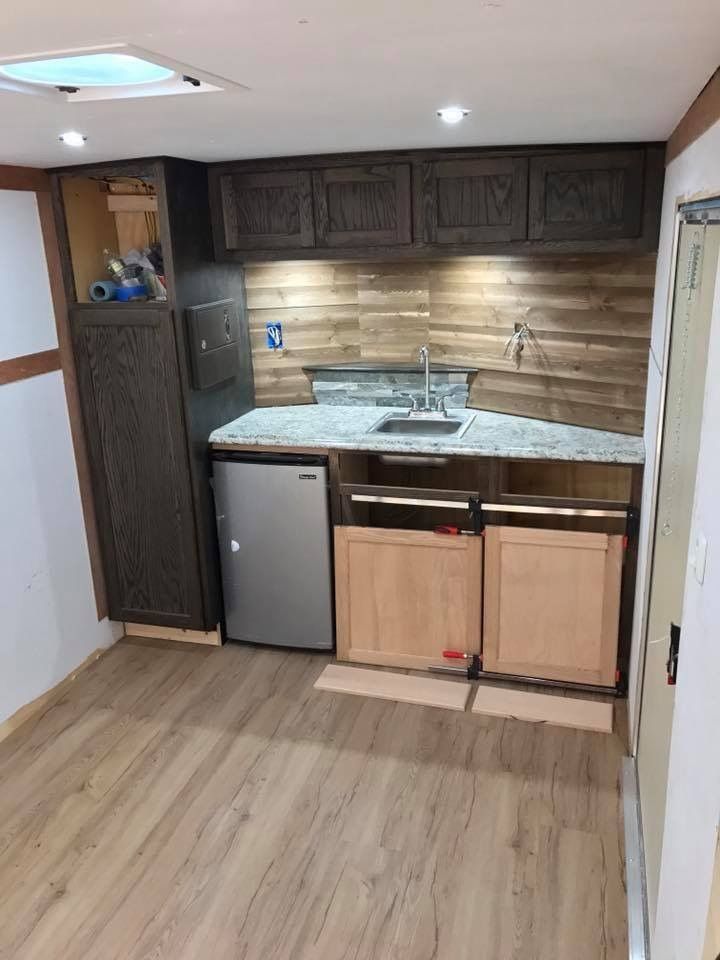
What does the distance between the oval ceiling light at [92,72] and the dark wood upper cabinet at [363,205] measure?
1552mm

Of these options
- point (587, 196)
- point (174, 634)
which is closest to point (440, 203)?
point (587, 196)

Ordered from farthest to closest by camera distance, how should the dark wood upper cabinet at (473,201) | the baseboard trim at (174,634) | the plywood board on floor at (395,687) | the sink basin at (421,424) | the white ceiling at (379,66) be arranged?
1. the baseboard trim at (174,634)
2. the sink basin at (421,424)
3. the plywood board on floor at (395,687)
4. the dark wood upper cabinet at (473,201)
5. the white ceiling at (379,66)

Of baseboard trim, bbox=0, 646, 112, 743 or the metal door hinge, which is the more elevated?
the metal door hinge

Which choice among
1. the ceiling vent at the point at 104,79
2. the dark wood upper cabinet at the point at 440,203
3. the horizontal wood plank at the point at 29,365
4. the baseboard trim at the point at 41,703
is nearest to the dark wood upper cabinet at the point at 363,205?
the dark wood upper cabinet at the point at 440,203

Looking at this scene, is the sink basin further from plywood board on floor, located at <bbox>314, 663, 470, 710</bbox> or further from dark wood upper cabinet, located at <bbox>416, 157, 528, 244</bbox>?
plywood board on floor, located at <bbox>314, 663, 470, 710</bbox>

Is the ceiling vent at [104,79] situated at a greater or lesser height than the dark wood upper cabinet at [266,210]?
greater

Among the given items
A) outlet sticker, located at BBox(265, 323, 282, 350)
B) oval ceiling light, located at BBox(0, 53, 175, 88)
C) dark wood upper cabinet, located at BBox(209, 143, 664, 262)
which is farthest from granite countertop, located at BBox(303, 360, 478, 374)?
oval ceiling light, located at BBox(0, 53, 175, 88)

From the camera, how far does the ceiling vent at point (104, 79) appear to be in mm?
1542

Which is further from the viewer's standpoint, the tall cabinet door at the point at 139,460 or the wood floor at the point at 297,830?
the tall cabinet door at the point at 139,460

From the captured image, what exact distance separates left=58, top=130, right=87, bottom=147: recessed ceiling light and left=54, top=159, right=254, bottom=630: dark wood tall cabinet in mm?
523

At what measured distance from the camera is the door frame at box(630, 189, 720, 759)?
2318 mm

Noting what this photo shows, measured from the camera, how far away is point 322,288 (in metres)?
3.74

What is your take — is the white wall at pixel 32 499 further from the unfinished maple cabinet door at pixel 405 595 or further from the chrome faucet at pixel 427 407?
the chrome faucet at pixel 427 407

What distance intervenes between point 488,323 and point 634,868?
2.23 meters
